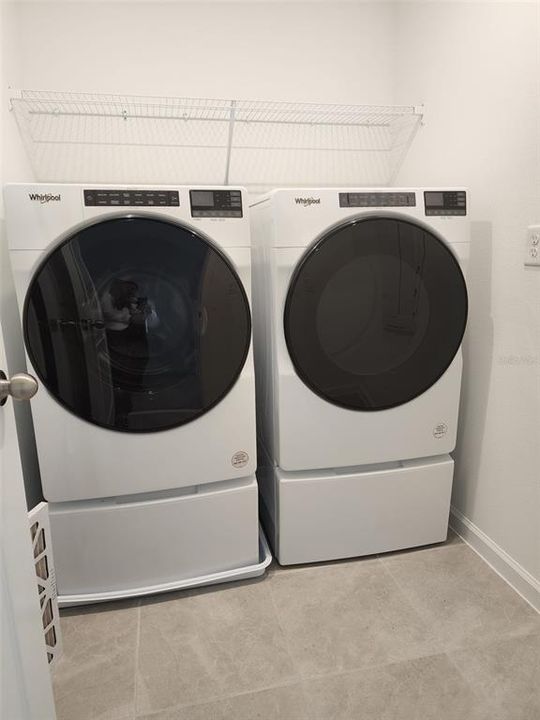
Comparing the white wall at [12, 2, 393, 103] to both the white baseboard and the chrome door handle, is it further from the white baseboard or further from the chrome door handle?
the white baseboard

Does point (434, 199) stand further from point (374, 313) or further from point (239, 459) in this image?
point (239, 459)

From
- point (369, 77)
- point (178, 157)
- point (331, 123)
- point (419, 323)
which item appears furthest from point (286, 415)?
point (369, 77)

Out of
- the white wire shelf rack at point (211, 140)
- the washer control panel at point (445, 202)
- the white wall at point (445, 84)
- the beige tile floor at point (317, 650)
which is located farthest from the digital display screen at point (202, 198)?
the beige tile floor at point (317, 650)

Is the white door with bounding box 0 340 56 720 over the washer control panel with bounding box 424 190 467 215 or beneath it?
beneath

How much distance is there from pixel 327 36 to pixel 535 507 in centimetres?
200

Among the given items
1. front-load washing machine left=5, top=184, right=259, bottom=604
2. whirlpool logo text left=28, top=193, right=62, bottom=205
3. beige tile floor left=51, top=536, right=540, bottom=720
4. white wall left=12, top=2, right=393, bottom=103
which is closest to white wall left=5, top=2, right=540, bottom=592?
white wall left=12, top=2, right=393, bottom=103

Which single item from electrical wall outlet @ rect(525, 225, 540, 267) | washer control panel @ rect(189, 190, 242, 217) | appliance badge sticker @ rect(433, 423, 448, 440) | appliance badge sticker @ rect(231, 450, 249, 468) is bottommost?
appliance badge sticker @ rect(231, 450, 249, 468)

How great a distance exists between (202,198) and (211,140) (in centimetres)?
83

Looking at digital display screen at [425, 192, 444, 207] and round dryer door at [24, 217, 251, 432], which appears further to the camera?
digital display screen at [425, 192, 444, 207]

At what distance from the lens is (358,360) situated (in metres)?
1.57

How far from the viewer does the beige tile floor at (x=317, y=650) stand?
1.22m

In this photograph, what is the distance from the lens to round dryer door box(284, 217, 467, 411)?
149 centimetres

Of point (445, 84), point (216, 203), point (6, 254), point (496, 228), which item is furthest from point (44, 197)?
point (445, 84)

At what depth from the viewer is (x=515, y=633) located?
1.43m
